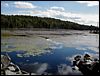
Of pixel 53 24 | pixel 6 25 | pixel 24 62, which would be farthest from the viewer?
pixel 53 24

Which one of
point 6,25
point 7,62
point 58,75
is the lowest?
point 58,75

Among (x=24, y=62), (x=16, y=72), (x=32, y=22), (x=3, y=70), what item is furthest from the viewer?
(x=32, y=22)

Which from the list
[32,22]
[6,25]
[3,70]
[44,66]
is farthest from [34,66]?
[32,22]

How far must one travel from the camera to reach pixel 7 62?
13.3 meters

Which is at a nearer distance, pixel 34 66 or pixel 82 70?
pixel 82 70

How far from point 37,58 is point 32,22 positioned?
257 ft

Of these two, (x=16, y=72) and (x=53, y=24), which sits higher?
(x=53, y=24)

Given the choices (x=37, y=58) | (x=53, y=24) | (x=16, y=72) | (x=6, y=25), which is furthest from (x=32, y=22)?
(x=16, y=72)

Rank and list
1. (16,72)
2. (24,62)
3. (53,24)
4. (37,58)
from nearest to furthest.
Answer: (16,72) → (24,62) → (37,58) → (53,24)

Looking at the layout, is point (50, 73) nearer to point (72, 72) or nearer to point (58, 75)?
point (58, 75)

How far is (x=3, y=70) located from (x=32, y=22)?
281ft

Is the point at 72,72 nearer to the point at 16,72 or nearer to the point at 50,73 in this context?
the point at 50,73

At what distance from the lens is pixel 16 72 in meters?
12.3

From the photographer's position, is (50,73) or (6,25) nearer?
(50,73)
